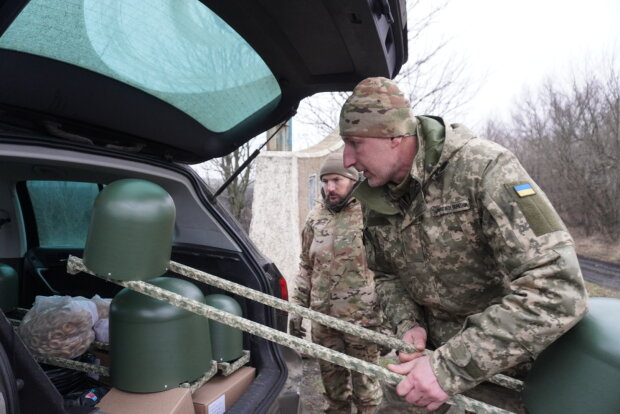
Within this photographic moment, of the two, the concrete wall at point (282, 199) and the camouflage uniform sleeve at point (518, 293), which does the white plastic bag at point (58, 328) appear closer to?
the camouflage uniform sleeve at point (518, 293)

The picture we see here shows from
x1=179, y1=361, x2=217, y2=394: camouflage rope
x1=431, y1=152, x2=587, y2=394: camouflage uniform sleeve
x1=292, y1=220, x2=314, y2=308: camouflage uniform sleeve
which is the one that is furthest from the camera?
x1=292, y1=220, x2=314, y2=308: camouflage uniform sleeve

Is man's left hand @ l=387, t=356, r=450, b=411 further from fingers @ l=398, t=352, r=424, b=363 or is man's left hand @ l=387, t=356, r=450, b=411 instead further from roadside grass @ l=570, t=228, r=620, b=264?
roadside grass @ l=570, t=228, r=620, b=264

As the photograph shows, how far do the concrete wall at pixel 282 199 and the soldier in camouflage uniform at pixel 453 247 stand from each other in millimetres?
3591

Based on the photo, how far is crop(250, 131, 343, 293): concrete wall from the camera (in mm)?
6020

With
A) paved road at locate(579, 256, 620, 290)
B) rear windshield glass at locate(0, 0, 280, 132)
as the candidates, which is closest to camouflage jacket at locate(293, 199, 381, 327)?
rear windshield glass at locate(0, 0, 280, 132)

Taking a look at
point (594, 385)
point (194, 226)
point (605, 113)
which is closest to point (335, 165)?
point (194, 226)

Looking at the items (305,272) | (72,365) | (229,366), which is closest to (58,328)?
(72,365)

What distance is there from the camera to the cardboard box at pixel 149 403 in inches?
72.8

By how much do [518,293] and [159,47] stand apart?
1.69 meters

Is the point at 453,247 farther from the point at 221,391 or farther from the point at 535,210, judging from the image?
the point at 221,391

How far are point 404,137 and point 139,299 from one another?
1.33 m

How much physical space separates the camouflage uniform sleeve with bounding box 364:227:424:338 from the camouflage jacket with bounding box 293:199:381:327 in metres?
0.95

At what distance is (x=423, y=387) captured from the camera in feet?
5.31

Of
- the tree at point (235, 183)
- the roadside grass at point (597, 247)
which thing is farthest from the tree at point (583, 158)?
the tree at point (235, 183)
